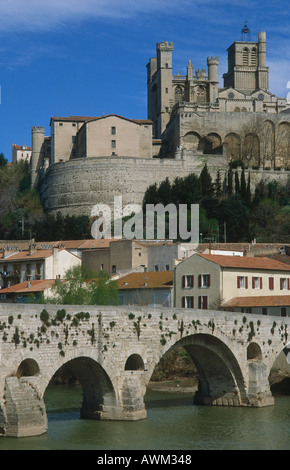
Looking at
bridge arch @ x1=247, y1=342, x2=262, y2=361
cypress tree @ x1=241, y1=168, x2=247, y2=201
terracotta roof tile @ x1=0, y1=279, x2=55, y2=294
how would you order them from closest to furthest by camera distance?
bridge arch @ x1=247, y1=342, x2=262, y2=361 < terracotta roof tile @ x1=0, y1=279, x2=55, y2=294 < cypress tree @ x1=241, y1=168, x2=247, y2=201

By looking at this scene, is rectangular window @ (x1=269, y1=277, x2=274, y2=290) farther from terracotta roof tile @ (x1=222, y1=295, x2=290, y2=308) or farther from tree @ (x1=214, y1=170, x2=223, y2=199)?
tree @ (x1=214, y1=170, x2=223, y2=199)

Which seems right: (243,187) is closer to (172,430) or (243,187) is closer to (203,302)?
(203,302)

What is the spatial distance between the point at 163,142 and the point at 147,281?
51414mm

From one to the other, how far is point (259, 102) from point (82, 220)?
36.4m

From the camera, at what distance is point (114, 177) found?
88.0m

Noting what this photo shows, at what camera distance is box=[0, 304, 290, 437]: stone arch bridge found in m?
25.8

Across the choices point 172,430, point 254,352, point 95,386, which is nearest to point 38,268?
point 254,352

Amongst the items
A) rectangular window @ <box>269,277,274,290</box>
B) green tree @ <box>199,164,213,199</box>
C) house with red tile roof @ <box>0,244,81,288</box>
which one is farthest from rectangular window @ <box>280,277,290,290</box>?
green tree @ <box>199,164,213,199</box>

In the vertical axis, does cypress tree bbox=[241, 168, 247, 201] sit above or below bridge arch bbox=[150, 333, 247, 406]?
above

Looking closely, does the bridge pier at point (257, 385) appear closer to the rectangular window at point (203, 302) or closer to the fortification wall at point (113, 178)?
the rectangular window at point (203, 302)

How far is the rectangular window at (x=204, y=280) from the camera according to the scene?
147 feet

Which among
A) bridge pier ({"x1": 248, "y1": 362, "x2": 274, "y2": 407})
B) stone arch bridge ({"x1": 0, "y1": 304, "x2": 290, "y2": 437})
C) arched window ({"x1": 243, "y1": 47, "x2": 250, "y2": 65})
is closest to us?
stone arch bridge ({"x1": 0, "y1": 304, "x2": 290, "y2": 437})

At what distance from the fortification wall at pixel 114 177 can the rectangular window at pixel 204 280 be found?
42.9 meters

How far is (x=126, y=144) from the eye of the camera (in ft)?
303
